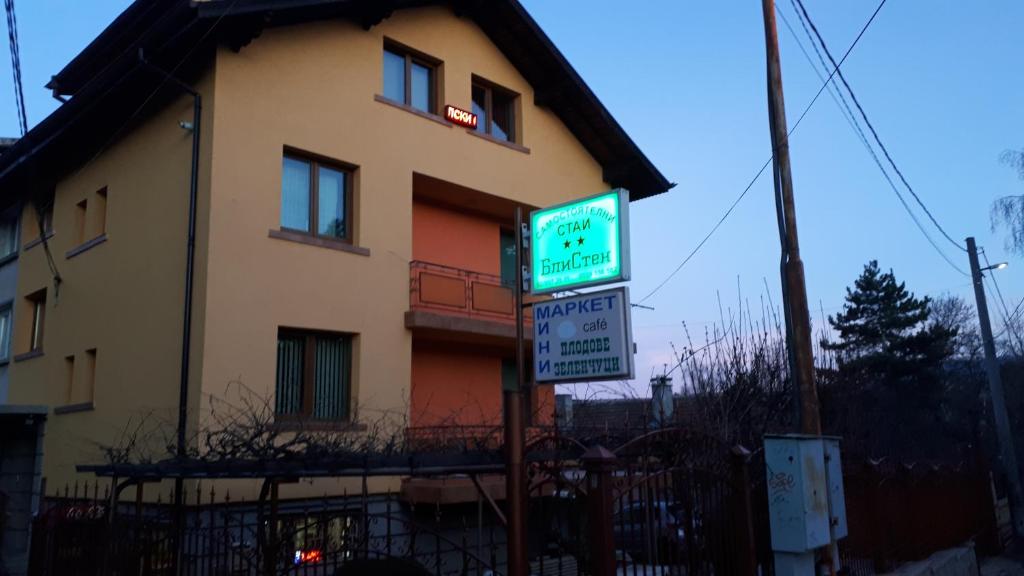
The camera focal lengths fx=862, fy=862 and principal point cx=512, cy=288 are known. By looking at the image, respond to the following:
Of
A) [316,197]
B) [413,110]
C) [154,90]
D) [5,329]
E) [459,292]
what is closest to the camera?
[154,90]

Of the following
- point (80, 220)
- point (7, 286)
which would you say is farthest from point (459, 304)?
point (7, 286)

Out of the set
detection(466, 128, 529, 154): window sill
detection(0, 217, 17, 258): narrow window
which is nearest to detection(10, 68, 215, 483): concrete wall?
detection(0, 217, 17, 258): narrow window

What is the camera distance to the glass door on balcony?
728 inches

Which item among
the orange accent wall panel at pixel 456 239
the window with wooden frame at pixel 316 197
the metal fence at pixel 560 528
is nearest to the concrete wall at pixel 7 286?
the window with wooden frame at pixel 316 197

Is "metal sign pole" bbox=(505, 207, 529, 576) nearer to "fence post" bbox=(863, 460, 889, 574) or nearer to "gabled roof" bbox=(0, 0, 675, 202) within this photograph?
"fence post" bbox=(863, 460, 889, 574)

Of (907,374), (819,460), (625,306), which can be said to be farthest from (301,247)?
(907,374)

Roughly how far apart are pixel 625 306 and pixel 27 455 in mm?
14592

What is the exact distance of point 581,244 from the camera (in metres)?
10.7

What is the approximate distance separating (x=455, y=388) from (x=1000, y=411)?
589 inches

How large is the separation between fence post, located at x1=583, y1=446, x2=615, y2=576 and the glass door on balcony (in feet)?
39.6

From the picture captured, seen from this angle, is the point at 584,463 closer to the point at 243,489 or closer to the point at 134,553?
the point at 134,553

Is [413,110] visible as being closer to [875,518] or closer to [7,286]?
[875,518]

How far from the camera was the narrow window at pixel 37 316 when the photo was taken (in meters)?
19.0

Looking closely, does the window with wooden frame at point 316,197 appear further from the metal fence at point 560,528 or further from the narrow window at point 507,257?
the metal fence at point 560,528
